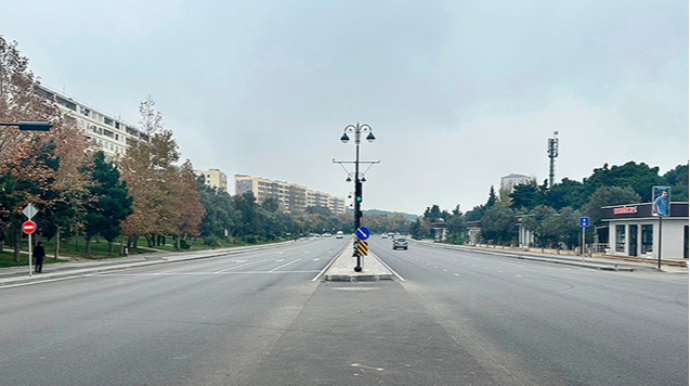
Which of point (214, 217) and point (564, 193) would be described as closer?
point (214, 217)

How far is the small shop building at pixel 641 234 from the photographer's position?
39719 mm

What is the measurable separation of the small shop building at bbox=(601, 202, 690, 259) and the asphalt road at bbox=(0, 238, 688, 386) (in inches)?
1028

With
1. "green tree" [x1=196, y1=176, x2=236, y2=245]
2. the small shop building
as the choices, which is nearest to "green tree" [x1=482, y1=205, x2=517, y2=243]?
the small shop building

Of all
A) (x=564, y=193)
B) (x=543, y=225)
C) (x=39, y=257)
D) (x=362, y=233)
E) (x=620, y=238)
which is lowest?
(x=39, y=257)

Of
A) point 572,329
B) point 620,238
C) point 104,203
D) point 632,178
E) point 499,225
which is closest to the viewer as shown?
point 572,329

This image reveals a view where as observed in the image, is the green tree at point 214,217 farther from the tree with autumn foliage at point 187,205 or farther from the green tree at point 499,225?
the green tree at point 499,225

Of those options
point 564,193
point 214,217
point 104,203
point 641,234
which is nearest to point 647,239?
point 641,234

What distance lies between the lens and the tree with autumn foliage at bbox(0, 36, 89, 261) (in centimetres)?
2888

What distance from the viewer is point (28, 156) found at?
30422 millimetres

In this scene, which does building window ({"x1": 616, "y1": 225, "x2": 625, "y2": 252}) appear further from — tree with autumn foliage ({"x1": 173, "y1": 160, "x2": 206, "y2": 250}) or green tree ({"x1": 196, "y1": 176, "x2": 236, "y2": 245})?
green tree ({"x1": 196, "y1": 176, "x2": 236, "y2": 245})

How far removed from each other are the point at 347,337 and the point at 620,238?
4683 cm

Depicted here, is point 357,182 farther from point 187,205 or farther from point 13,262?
point 187,205

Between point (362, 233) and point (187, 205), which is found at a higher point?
point (187, 205)

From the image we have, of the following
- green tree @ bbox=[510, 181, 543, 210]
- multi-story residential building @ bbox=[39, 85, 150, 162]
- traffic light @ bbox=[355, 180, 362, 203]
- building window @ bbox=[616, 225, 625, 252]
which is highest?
multi-story residential building @ bbox=[39, 85, 150, 162]
